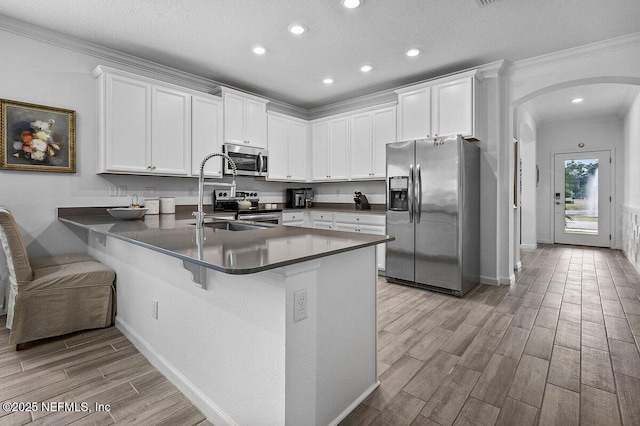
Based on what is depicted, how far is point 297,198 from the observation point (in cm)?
556

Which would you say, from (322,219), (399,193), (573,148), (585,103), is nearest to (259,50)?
(399,193)

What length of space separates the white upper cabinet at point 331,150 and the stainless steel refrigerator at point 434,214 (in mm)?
1186

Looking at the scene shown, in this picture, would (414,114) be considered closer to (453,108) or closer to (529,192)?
(453,108)

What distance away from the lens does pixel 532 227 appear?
6.90 m

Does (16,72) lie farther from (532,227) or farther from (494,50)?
(532,227)

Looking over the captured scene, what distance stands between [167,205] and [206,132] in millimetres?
1035

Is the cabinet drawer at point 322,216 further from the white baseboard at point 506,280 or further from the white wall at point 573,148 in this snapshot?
the white wall at point 573,148

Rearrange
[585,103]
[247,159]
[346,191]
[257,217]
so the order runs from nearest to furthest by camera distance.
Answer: [257,217]
[247,159]
[346,191]
[585,103]

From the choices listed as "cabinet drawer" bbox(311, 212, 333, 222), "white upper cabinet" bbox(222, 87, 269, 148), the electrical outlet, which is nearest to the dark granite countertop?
the electrical outlet

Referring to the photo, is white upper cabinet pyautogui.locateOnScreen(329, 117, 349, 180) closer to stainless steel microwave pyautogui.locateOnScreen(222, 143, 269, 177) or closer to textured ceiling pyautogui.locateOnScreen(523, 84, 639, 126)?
stainless steel microwave pyautogui.locateOnScreen(222, 143, 269, 177)

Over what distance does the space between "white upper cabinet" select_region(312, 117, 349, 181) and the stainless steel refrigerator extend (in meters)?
1.19

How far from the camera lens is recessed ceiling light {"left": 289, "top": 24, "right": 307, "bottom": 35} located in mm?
3004

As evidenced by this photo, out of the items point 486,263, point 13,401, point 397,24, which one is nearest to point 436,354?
point 486,263

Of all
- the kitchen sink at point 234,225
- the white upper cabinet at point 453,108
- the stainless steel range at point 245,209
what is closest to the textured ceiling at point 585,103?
the white upper cabinet at point 453,108
